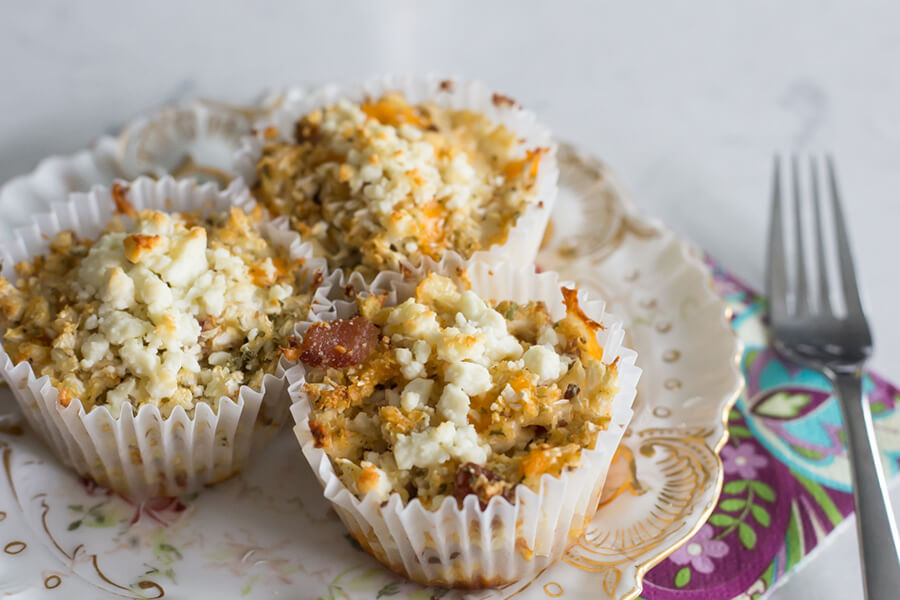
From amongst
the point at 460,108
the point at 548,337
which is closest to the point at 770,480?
the point at 548,337

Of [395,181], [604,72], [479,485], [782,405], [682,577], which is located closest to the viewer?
[479,485]

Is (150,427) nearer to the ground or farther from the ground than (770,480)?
farther from the ground

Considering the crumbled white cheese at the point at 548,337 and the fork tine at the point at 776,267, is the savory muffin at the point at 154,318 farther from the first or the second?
the fork tine at the point at 776,267

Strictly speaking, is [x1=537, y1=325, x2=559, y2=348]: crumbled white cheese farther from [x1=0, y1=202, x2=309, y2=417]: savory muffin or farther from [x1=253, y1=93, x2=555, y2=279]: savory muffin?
[x1=0, y1=202, x2=309, y2=417]: savory muffin

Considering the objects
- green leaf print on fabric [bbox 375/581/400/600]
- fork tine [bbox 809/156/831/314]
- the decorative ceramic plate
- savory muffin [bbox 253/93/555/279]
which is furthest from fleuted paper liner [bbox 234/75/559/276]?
green leaf print on fabric [bbox 375/581/400/600]

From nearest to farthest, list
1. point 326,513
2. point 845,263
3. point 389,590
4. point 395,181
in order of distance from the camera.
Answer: point 389,590, point 326,513, point 395,181, point 845,263

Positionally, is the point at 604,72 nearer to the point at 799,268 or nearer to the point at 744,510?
the point at 799,268
